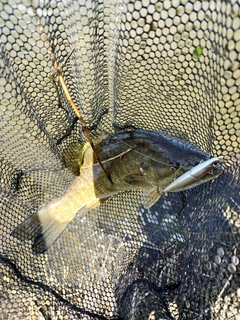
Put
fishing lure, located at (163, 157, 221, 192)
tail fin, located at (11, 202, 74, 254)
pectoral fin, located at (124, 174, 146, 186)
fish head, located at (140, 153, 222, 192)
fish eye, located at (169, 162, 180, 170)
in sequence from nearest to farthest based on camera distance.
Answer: fishing lure, located at (163, 157, 221, 192) < fish head, located at (140, 153, 222, 192) < fish eye, located at (169, 162, 180, 170) < pectoral fin, located at (124, 174, 146, 186) < tail fin, located at (11, 202, 74, 254)


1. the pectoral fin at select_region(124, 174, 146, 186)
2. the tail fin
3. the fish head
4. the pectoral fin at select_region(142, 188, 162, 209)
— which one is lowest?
the tail fin

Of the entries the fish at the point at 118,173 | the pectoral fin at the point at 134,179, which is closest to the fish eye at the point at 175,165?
the fish at the point at 118,173

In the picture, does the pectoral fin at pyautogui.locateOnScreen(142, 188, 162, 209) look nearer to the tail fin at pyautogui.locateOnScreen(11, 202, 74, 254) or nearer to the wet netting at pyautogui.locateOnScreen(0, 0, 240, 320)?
the wet netting at pyautogui.locateOnScreen(0, 0, 240, 320)

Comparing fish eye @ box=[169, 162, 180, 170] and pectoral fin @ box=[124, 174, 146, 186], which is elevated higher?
fish eye @ box=[169, 162, 180, 170]

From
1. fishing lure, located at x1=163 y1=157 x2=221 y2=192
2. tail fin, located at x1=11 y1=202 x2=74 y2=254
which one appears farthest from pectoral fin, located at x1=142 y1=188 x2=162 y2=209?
tail fin, located at x1=11 y1=202 x2=74 y2=254

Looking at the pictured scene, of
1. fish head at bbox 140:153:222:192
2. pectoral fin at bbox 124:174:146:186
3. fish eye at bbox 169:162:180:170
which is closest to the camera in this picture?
fish head at bbox 140:153:222:192

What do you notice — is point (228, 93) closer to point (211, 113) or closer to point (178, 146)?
point (211, 113)

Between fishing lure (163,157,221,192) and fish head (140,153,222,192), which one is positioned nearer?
fishing lure (163,157,221,192)

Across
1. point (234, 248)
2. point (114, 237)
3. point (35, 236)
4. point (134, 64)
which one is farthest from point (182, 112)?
point (35, 236)
